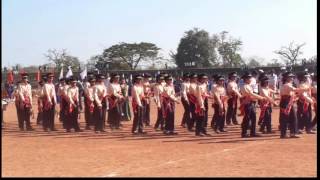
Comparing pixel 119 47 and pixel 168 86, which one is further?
pixel 119 47

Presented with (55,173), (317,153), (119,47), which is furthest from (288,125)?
(119,47)

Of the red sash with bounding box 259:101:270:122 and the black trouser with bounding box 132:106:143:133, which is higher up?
the red sash with bounding box 259:101:270:122

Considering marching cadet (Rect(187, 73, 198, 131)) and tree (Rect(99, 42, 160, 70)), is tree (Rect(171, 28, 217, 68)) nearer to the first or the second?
tree (Rect(99, 42, 160, 70))

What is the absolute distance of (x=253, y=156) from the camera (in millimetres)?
10062

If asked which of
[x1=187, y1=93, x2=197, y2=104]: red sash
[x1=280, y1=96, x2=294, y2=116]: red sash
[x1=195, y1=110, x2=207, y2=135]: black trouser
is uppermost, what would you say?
[x1=187, y1=93, x2=197, y2=104]: red sash

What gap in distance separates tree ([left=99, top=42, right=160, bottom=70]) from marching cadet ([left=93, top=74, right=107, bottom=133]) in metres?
40.4

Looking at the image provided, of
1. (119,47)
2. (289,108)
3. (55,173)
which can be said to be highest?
(119,47)

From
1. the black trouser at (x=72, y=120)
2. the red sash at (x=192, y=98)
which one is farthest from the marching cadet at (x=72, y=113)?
the red sash at (x=192, y=98)

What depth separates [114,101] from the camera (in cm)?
1611

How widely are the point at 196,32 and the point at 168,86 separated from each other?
1533 inches

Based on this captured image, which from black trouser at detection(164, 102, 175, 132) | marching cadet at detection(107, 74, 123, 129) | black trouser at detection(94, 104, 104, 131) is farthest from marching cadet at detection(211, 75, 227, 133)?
black trouser at detection(94, 104, 104, 131)

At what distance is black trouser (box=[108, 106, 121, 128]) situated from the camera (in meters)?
16.2

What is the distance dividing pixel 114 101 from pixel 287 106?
212 inches

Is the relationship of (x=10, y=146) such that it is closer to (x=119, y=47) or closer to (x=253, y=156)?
(x=253, y=156)
